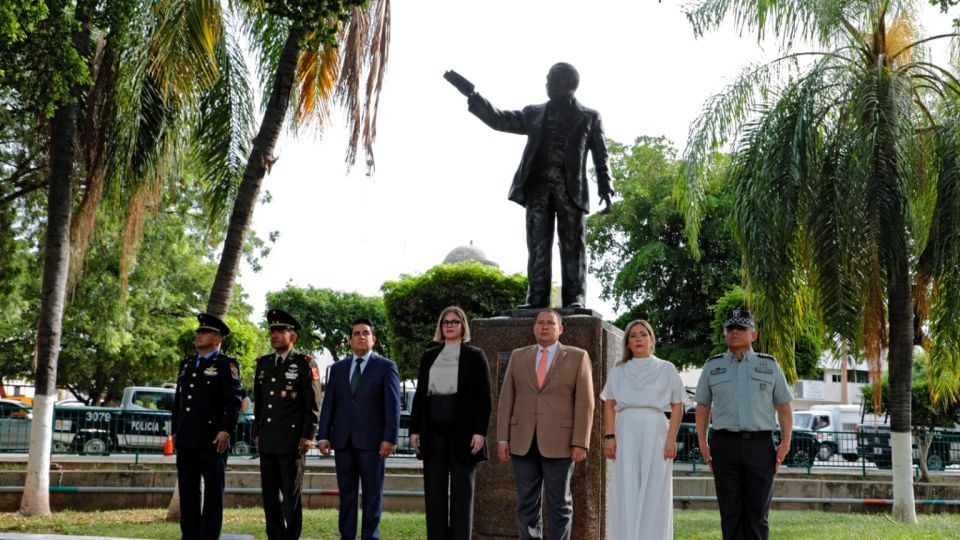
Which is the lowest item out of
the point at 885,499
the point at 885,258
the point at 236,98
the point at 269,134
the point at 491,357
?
the point at 885,499

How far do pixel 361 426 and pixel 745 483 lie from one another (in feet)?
9.00

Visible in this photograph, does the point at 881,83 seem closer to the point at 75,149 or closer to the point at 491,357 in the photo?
the point at 491,357

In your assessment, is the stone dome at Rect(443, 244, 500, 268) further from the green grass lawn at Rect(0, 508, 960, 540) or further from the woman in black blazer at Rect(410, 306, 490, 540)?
the woman in black blazer at Rect(410, 306, 490, 540)

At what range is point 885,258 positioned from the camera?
11703 millimetres

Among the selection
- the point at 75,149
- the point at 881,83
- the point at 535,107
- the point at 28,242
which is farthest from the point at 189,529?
the point at 28,242

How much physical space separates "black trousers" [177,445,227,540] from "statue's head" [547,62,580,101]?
3.98m

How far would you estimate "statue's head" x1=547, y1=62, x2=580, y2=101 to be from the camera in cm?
812

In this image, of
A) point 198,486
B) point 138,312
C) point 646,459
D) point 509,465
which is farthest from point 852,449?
point 138,312

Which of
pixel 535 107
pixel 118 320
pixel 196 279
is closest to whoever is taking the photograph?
pixel 535 107

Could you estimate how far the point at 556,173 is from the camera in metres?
8.06

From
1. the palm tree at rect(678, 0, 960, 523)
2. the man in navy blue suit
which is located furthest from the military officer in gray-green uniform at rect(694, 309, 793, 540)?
the palm tree at rect(678, 0, 960, 523)

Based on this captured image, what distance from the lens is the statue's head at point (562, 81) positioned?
8125 mm

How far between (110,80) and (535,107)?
23.2ft

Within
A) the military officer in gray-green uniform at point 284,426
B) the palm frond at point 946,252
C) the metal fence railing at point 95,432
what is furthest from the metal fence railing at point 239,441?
the military officer in gray-green uniform at point 284,426
